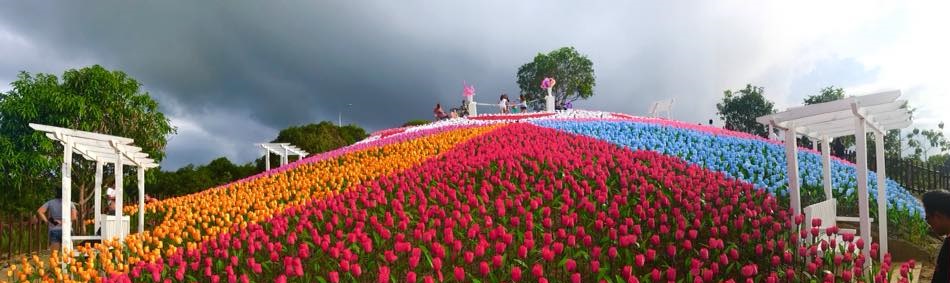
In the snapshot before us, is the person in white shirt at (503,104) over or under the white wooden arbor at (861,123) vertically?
over

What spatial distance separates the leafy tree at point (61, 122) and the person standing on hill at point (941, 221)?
79.4ft

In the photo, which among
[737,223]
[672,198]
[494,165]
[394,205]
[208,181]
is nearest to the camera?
[737,223]

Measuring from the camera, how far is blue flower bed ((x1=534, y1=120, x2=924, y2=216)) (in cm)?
1305

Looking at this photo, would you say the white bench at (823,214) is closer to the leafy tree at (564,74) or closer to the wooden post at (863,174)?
the wooden post at (863,174)

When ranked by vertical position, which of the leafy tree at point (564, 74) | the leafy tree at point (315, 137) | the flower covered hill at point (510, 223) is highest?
the leafy tree at point (564, 74)

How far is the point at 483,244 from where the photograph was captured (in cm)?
660

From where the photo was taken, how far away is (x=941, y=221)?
16.8ft

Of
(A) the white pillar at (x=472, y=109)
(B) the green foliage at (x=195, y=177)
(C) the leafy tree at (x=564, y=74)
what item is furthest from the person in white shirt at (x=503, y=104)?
(C) the leafy tree at (x=564, y=74)

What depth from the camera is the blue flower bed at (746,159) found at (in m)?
13.0

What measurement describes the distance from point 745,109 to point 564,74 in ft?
52.5

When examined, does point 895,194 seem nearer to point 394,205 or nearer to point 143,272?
point 394,205

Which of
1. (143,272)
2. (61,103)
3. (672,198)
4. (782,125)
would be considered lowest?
(143,272)

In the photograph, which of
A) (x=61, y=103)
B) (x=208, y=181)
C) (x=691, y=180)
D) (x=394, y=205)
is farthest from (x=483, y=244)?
(x=208, y=181)

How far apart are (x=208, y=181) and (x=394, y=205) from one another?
21.9m
